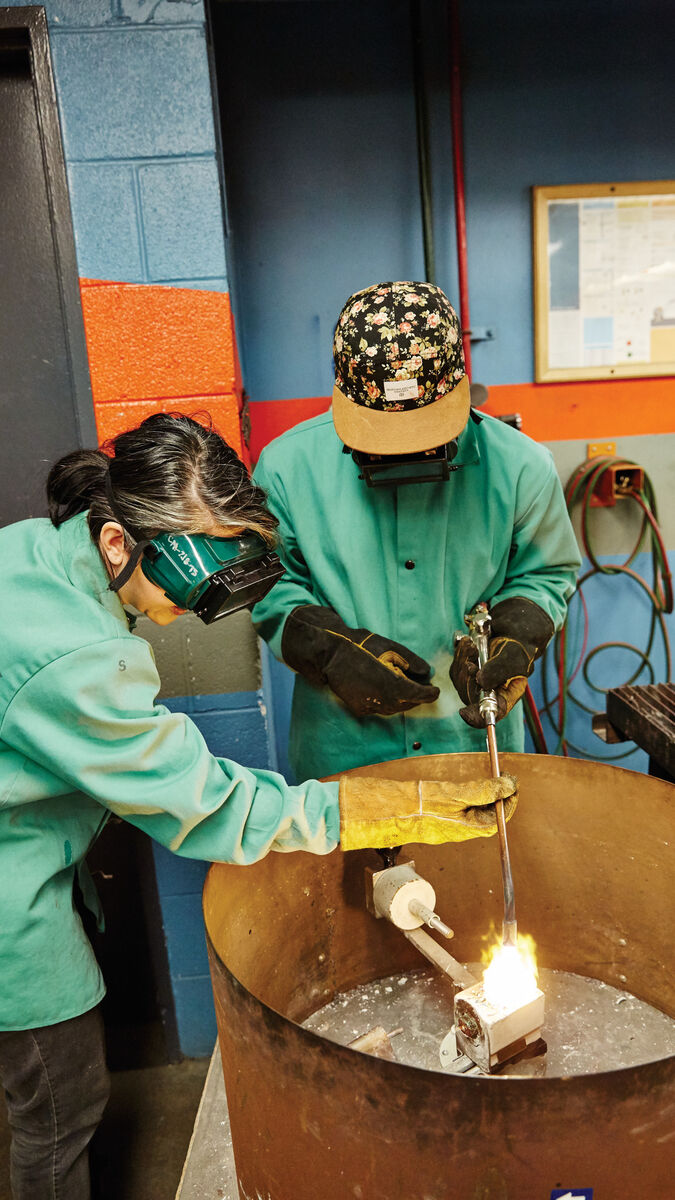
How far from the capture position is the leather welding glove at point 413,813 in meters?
1.02

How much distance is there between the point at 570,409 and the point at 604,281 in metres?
0.38

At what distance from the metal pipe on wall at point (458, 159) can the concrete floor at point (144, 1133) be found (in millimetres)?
1924

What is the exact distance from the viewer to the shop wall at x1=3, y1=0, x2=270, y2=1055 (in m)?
1.41

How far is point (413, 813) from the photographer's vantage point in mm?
1031

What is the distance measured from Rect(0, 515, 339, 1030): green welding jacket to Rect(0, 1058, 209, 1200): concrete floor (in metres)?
0.80

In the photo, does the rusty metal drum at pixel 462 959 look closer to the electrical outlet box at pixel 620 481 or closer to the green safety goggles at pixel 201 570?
the green safety goggles at pixel 201 570

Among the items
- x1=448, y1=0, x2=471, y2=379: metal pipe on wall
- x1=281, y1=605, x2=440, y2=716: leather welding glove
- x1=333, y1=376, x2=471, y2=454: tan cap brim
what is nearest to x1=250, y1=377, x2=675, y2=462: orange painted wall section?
x1=448, y1=0, x2=471, y2=379: metal pipe on wall

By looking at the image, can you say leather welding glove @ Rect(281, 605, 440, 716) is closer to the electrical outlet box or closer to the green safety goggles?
the green safety goggles

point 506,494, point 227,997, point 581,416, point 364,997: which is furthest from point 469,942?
point 581,416

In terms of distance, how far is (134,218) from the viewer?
148 centimetres

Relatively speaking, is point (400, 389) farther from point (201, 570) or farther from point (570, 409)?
point (570, 409)

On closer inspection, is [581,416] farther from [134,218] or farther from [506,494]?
[134,218]

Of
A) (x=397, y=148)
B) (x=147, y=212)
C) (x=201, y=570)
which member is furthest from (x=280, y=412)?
(x=201, y=570)

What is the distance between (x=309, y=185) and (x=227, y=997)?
2142mm
